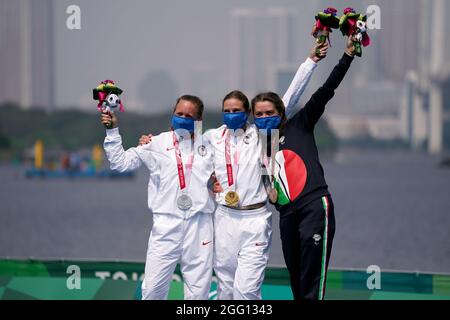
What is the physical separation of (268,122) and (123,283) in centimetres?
274

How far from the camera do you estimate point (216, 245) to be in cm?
616

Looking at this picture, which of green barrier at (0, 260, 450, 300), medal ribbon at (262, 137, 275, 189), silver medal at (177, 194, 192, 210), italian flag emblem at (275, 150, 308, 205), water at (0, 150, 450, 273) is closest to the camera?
italian flag emblem at (275, 150, 308, 205)

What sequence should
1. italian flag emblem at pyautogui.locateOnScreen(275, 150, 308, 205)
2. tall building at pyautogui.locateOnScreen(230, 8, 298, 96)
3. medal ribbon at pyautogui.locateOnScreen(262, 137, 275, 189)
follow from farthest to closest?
1. tall building at pyautogui.locateOnScreen(230, 8, 298, 96)
2. medal ribbon at pyautogui.locateOnScreen(262, 137, 275, 189)
3. italian flag emblem at pyautogui.locateOnScreen(275, 150, 308, 205)

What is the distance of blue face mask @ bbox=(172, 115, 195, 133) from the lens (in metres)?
6.14

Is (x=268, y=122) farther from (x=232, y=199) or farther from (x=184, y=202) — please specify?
(x=184, y=202)

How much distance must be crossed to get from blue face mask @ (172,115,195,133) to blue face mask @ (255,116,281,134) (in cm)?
51

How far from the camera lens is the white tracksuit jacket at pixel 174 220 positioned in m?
6.11

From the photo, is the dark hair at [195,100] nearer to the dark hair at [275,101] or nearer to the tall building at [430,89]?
the dark hair at [275,101]

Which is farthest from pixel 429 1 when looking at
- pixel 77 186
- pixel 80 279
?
pixel 80 279

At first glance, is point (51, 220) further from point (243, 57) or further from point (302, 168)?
point (243, 57)

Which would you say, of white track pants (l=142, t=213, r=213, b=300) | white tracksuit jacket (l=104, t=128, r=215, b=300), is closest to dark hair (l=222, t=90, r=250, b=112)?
white tracksuit jacket (l=104, t=128, r=215, b=300)

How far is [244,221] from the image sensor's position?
6051 mm

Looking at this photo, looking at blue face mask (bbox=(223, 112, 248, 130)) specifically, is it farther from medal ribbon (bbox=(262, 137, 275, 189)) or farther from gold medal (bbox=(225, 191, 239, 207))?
gold medal (bbox=(225, 191, 239, 207))

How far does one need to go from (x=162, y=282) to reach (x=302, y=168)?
1.35 m
